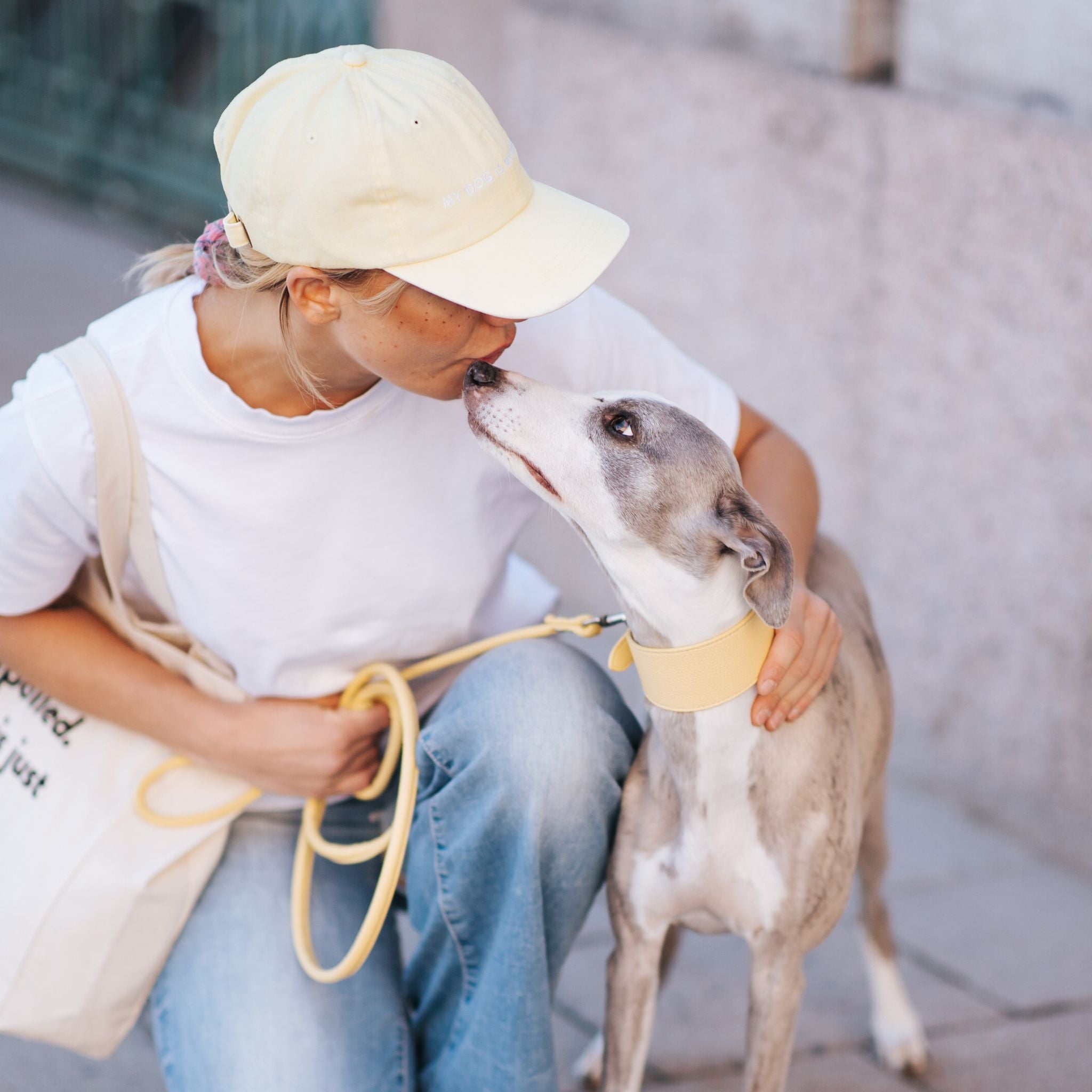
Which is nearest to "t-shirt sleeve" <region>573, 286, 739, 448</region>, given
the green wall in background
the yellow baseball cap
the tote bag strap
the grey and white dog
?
the grey and white dog

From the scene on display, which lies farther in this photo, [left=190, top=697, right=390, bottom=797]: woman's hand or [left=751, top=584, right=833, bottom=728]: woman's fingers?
[left=190, top=697, right=390, bottom=797]: woman's hand

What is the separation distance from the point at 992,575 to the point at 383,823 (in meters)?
1.73

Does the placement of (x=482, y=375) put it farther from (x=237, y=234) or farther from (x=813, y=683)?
(x=813, y=683)

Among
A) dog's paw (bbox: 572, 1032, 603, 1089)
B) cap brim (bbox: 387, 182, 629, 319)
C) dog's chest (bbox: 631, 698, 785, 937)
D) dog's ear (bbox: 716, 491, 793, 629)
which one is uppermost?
cap brim (bbox: 387, 182, 629, 319)

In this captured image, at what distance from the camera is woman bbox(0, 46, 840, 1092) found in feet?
6.23

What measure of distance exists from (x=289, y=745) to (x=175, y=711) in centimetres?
19

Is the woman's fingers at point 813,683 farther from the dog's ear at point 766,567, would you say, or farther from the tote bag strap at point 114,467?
the tote bag strap at point 114,467

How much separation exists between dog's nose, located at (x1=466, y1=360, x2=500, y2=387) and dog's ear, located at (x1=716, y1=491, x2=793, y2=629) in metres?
0.38

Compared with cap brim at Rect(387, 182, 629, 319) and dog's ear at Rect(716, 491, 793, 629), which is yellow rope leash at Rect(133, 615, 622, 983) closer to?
dog's ear at Rect(716, 491, 793, 629)

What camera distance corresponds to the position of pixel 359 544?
224cm

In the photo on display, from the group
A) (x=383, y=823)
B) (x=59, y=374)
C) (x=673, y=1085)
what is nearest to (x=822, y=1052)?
(x=673, y=1085)

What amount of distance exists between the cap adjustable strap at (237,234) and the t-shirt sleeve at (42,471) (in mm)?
336

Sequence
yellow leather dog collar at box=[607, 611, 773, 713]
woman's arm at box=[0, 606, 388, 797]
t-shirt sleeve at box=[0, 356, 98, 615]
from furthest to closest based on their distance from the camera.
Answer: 1. woman's arm at box=[0, 606, 388, 797]
2. t-shirt sleeve at box=[0, 356, 98, 615]
3. yellow leather dog collar at box=[607, 611, 773, 713]

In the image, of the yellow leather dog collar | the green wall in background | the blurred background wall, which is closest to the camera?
the yellow leather dog collar
